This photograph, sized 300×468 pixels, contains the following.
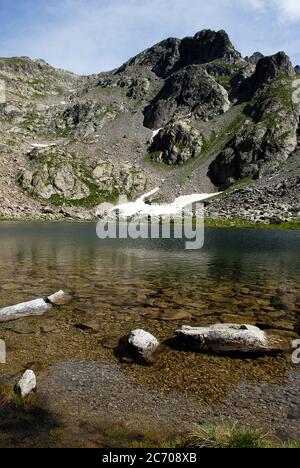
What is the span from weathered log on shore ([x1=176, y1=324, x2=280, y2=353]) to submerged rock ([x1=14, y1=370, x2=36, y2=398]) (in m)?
6.40

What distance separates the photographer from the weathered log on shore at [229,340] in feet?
46.8

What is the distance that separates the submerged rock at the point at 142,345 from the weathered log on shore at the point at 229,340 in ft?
4.82

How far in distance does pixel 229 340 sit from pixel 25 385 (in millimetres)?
7790

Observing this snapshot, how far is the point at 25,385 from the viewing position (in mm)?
10695
